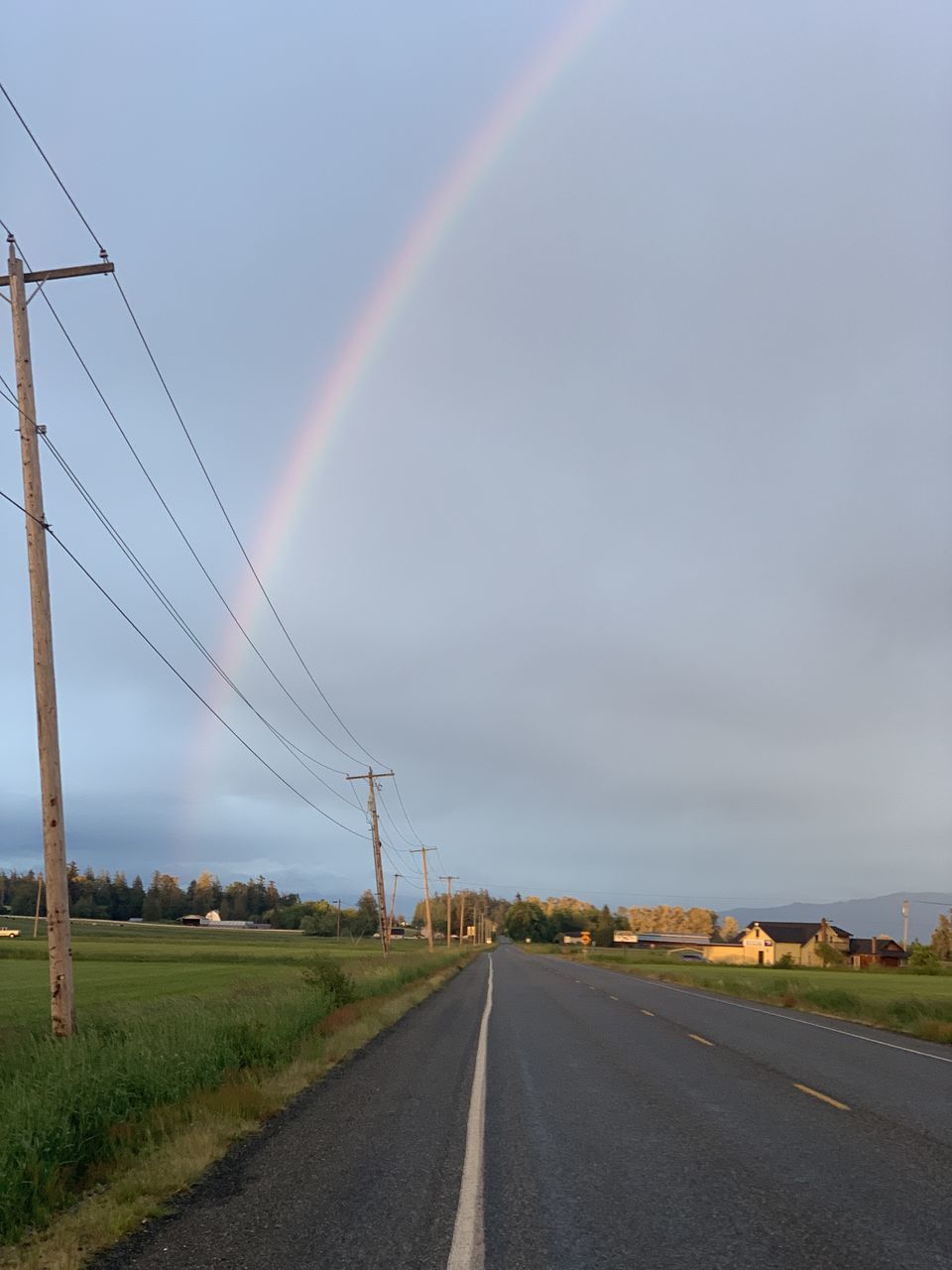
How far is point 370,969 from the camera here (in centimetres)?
→ 4156

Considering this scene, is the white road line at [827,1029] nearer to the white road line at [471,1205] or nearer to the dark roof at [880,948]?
the white road line at [471,1205]

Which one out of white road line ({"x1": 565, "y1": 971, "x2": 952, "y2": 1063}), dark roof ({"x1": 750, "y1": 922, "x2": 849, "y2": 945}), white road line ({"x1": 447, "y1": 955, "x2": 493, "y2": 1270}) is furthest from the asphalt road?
dark roof ({"x1": 750, "y1": 922, "x2": 849, "y2": 945})

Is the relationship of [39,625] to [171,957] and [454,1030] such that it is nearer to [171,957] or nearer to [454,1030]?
[454,1030]

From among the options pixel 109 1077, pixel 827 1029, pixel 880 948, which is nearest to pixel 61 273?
pixel 109 1077

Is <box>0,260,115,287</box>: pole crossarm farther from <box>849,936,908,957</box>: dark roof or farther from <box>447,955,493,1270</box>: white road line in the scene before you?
<box>849,936,908,957</box>: dark roof

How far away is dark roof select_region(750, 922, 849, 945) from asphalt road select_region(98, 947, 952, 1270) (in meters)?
140

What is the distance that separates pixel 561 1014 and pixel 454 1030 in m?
6.25

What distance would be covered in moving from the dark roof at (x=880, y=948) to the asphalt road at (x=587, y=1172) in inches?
5306

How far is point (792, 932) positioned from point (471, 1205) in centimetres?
15473

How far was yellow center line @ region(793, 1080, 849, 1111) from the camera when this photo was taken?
11764 millimetres

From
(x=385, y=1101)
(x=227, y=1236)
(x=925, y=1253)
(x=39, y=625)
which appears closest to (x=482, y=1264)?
(x=227, y=1236)

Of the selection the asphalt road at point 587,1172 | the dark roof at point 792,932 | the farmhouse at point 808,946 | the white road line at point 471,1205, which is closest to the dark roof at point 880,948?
the farmhouse at point 808,946

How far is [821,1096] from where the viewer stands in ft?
41.2

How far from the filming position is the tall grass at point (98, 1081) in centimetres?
748
